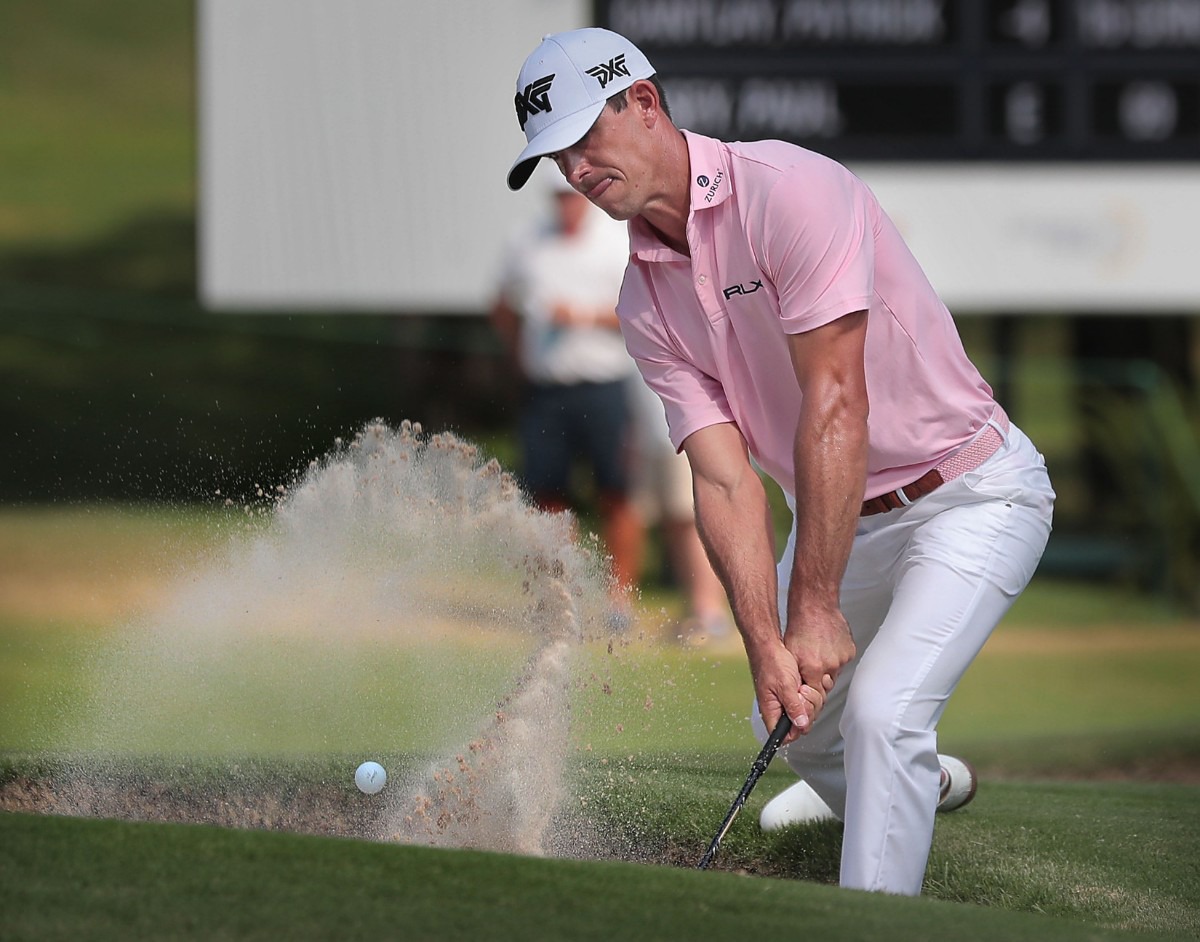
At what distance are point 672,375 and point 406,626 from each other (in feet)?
4.86

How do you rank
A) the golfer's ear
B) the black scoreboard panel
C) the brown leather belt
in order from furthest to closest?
1. the black scoreboard panel
2. the brown leather belt
3. the golfer's ear

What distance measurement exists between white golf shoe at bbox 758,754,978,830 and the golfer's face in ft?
5.75

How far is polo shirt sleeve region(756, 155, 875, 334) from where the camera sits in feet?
A: 11.3

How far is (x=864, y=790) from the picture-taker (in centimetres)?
344

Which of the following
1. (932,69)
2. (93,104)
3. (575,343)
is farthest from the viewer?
(93,104)

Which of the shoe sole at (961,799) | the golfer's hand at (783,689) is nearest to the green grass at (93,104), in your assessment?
the shoe sole at (961,799)

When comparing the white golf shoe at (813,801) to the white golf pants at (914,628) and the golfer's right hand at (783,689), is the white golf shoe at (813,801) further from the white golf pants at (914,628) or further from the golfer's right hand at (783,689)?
the golfer's right hand at (783,689)

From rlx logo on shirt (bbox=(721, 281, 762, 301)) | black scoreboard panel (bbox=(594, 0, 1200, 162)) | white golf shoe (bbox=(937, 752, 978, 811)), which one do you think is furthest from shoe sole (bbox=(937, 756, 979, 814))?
black scoreboard panel (bbox=(594, 0, 1200, 162))

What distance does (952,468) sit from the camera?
3.75 meters

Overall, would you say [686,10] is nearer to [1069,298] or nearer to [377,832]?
[1069,298]

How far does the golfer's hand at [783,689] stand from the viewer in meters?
3.56

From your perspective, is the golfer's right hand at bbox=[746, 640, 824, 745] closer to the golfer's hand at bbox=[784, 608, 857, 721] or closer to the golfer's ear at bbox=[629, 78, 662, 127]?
the golfer's hand at bbox=[784, 608, 857, 721]

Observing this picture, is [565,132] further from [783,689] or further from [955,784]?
[955,784]

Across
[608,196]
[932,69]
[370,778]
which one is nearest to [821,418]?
[608,196]
